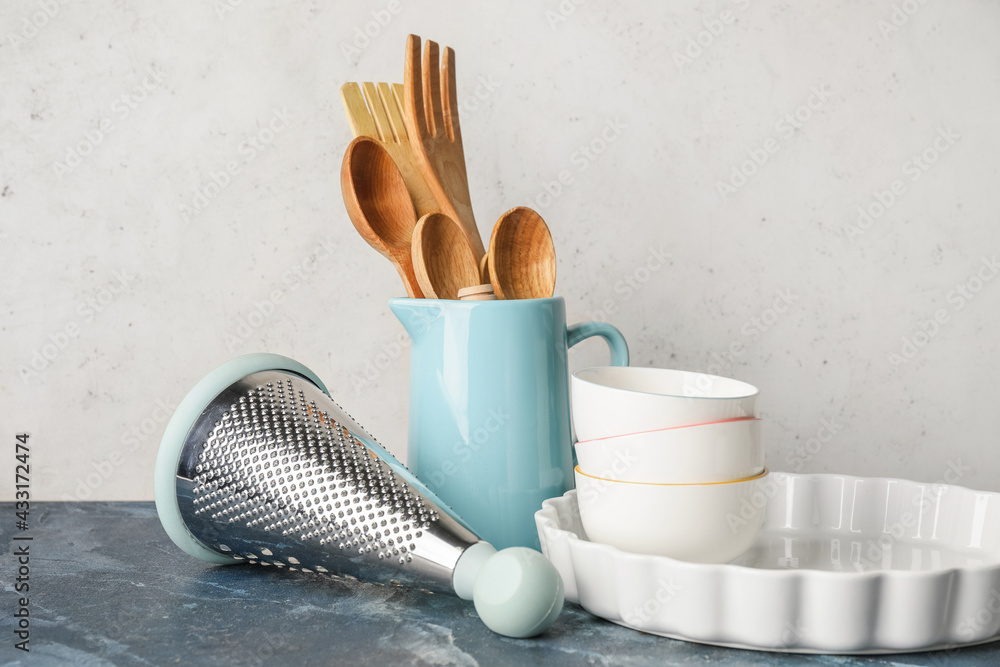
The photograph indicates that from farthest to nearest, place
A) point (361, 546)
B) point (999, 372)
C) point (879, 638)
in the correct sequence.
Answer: point (999, 372) → point (361, 546) → point (879, 638)

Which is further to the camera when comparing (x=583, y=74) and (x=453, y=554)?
(x=583, y=74)

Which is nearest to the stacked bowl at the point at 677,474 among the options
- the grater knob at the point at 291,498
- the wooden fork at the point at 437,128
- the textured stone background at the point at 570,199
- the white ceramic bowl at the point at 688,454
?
the white ceramic bowl at the point at 688,454

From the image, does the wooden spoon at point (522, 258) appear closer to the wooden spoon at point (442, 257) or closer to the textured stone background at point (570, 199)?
the wooden spoon at point (442, 257)

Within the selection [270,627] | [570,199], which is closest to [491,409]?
[270,627]

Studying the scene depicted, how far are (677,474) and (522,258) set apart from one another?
0.27m

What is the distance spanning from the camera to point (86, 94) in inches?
37.6

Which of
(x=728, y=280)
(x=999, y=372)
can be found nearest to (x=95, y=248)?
(x=728, y=280)

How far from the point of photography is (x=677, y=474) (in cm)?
54

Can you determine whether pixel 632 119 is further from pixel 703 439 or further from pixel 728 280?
pixel 703 439

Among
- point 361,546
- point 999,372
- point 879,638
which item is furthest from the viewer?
point 999,372

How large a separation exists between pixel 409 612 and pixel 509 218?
344 mm

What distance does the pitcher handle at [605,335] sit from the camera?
728 mm

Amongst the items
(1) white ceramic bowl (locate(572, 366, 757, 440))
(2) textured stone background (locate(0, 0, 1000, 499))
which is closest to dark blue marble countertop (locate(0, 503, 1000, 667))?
(1) white ceramic bowl (locate(572, 366, 757, 440))

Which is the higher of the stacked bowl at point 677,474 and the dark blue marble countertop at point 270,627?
the stacked bowl at point 677,474
